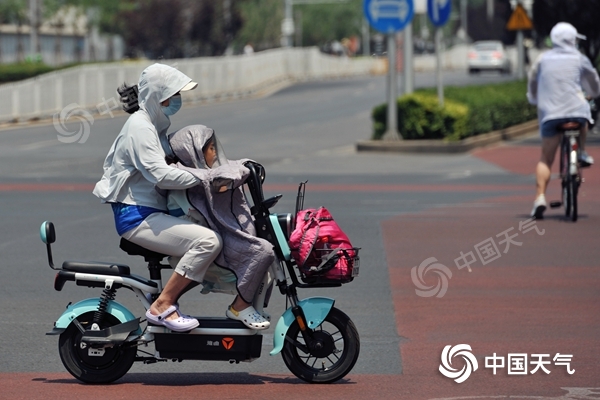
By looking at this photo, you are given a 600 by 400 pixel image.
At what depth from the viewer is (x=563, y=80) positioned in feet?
41.5

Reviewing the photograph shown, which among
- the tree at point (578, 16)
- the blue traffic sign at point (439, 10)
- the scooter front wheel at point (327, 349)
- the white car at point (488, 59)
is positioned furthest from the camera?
the white car at point (488, 59)

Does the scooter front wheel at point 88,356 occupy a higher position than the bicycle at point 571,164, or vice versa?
the bicycle at point 571,164

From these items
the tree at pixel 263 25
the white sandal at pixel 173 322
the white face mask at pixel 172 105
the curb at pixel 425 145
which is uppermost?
the tree at pixel 263 25

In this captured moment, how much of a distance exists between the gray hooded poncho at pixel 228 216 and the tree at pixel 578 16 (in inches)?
831

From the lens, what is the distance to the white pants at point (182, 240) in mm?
6051

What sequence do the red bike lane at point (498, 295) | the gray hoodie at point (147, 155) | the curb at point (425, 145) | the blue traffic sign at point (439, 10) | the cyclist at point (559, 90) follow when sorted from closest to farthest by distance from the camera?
1. the gray hoodie at point (147, 155)
2. the red bike lane at point (498, 295)
3. the cyclist at point (559, 90)
4. the curb at point (425, 145)
5. the blue traffic sign at point (439, 10)

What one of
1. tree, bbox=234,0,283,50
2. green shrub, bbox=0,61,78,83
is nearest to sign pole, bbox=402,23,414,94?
green shrub, bbox=0,61,78,83

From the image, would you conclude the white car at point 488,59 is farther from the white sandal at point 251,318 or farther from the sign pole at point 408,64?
the white sandal at point 251,318

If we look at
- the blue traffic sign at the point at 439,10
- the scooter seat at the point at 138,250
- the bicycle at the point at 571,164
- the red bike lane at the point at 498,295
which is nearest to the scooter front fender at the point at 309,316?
the red bike lane at the point at 498,295

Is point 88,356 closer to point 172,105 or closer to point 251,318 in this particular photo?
point 251,318

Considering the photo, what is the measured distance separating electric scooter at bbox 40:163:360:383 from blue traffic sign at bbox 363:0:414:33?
16.8 m

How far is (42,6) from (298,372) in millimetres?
50740

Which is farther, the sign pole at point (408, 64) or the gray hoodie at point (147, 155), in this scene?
the sign pole at point (408, 64)

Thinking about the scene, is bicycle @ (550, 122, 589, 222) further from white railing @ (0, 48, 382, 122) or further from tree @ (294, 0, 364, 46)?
tree @ (294, 0, 364, 46)
